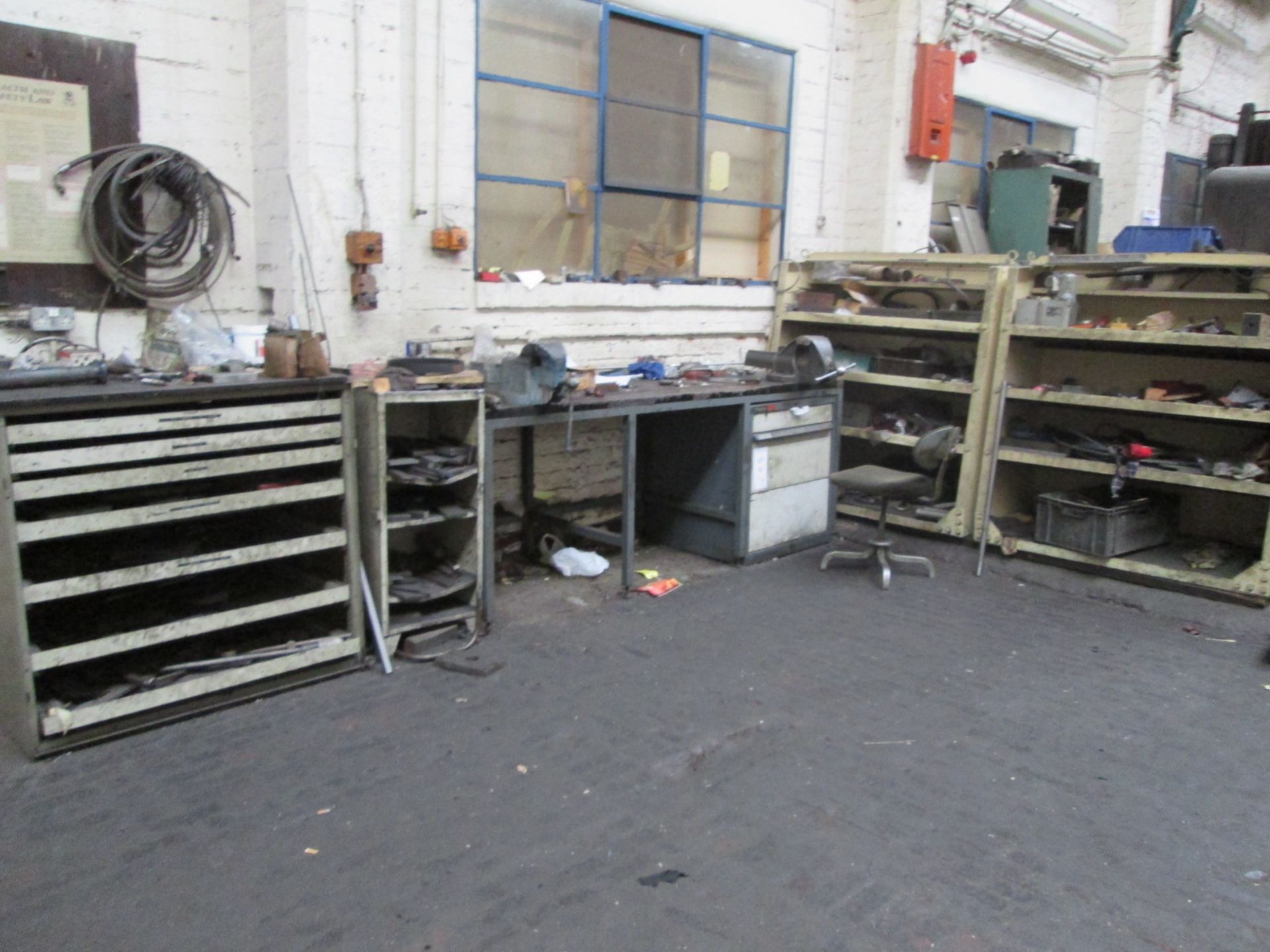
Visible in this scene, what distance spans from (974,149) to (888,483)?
4.17 meters

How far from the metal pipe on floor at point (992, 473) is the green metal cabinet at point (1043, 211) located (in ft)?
7.59

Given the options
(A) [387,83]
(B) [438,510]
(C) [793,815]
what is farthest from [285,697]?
(A) [387,83]

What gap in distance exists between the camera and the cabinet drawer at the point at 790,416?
4.69 meters

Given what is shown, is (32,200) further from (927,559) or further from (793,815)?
(927,559)

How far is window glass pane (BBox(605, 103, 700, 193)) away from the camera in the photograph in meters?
5.05

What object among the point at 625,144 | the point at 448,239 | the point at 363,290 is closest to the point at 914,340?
the point at 625,144

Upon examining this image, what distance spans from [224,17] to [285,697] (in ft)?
8.66

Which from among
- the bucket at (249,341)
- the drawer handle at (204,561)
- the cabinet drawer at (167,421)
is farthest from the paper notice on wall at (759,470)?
the drawer handle at (204,561)

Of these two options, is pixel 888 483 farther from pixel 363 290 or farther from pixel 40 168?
pixel 40 168

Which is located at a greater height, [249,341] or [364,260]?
[364,260]

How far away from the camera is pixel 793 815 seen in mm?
2619

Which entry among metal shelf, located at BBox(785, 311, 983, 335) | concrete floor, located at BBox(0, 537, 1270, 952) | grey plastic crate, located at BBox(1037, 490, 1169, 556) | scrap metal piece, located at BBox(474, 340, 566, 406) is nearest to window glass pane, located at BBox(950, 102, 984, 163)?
metal shelf, located at BBox(785, 311, 983, 335)

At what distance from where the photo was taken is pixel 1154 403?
450cm

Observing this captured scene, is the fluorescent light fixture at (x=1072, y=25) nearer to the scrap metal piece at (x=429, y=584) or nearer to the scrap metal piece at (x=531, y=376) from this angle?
the scrap metal piece at (x=531, y=376)
